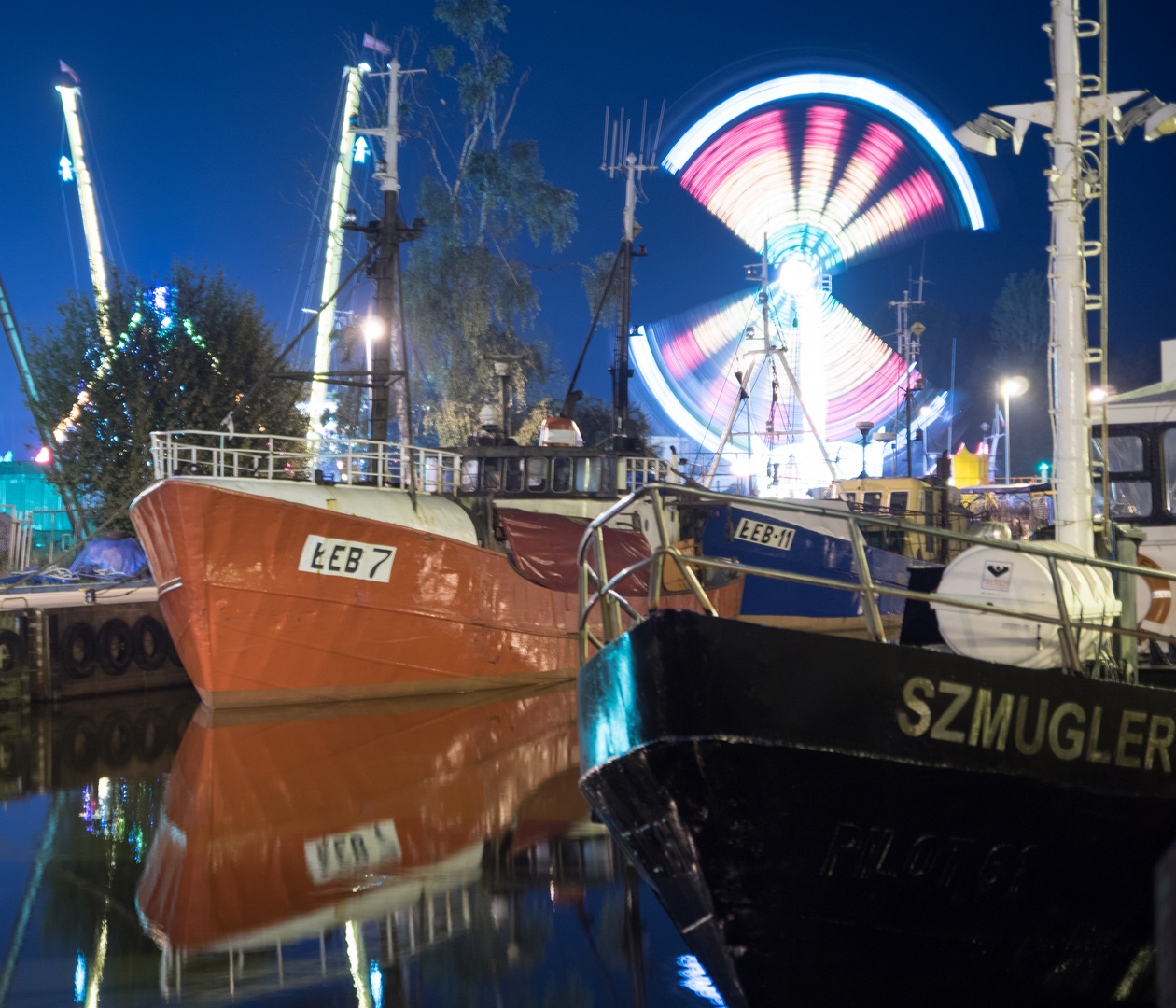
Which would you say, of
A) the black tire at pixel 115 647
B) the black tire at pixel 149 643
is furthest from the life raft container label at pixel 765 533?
the black tire at pixel 115 647

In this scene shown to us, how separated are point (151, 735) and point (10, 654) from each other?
293 cm

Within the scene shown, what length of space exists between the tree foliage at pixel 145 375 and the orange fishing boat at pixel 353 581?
28.2 feet

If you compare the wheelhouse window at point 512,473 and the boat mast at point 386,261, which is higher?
the boat mast at point 386,261

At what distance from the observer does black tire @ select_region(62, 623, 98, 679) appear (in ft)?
43.9

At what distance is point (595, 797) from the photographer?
4.71m

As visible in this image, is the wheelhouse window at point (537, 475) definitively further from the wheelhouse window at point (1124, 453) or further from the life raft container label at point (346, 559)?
the wheelhouse window at point (1124, 453)

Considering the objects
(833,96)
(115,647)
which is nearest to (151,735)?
(115,647)

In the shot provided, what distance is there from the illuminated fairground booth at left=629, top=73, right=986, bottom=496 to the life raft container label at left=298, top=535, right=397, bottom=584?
21.2m

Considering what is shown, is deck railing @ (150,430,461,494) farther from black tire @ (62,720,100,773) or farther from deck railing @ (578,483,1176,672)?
deck railing @ (578,483,1176,672)

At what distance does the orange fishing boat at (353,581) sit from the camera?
11727mm

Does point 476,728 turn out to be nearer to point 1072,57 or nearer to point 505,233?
point 1072,57

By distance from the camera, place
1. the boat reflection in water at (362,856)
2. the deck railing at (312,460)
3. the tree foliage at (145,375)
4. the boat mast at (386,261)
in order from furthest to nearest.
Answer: the tree foliage at (145,375) → the boat mast at (386,261) → the deck railing at (312,460) → the boat reflection in water at (362,856)

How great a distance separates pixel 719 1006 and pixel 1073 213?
536 centimetres

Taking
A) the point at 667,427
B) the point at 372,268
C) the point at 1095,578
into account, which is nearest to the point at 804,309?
the point at 667,427
